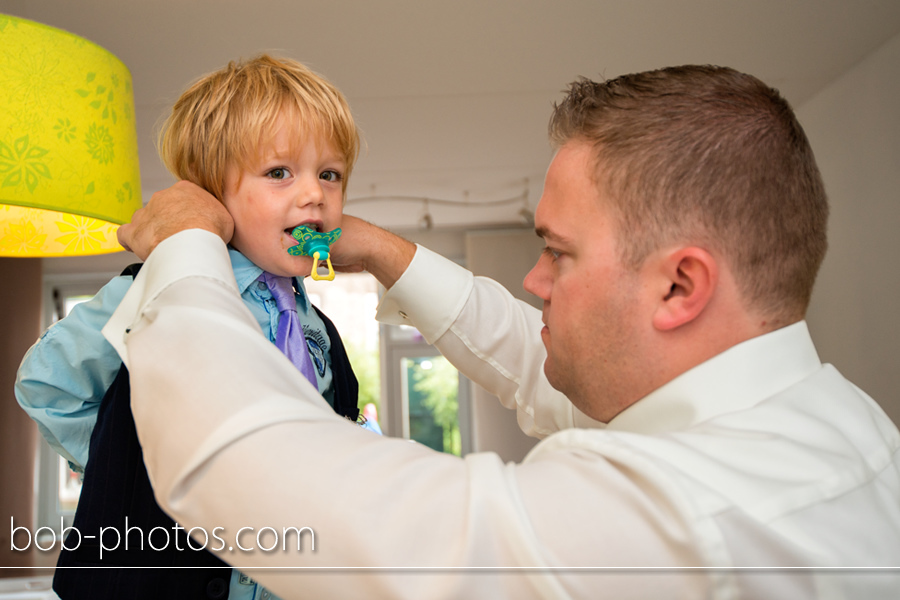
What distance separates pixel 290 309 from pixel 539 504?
0.68 m

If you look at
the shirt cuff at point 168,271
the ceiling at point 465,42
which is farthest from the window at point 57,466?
the shirt cuff at point 168,271

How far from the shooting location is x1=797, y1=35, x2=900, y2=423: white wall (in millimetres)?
3170

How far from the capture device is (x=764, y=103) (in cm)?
92

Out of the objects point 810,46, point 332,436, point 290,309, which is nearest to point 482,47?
point 810,46

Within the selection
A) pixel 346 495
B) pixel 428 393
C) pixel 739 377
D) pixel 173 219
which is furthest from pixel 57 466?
pixel 739 377

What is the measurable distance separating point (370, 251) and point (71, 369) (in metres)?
0.55

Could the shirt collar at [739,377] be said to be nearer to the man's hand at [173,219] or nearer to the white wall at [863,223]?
the man's hand at [173,219]

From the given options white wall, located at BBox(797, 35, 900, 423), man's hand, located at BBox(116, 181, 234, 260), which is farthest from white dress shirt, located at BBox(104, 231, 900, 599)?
white wall, located at BBox(797, 35, 900, 423)

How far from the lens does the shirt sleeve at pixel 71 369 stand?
1051 mm

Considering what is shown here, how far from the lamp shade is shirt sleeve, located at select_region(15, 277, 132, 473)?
158 mm

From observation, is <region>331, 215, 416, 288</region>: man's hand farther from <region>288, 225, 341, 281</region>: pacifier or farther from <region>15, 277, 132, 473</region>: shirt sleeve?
<region>15, 277, 132, 473</region>: shirt sleeve

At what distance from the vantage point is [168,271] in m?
0.80

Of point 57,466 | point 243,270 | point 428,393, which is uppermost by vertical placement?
point 243,270

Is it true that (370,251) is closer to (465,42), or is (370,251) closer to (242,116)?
(242,116)
